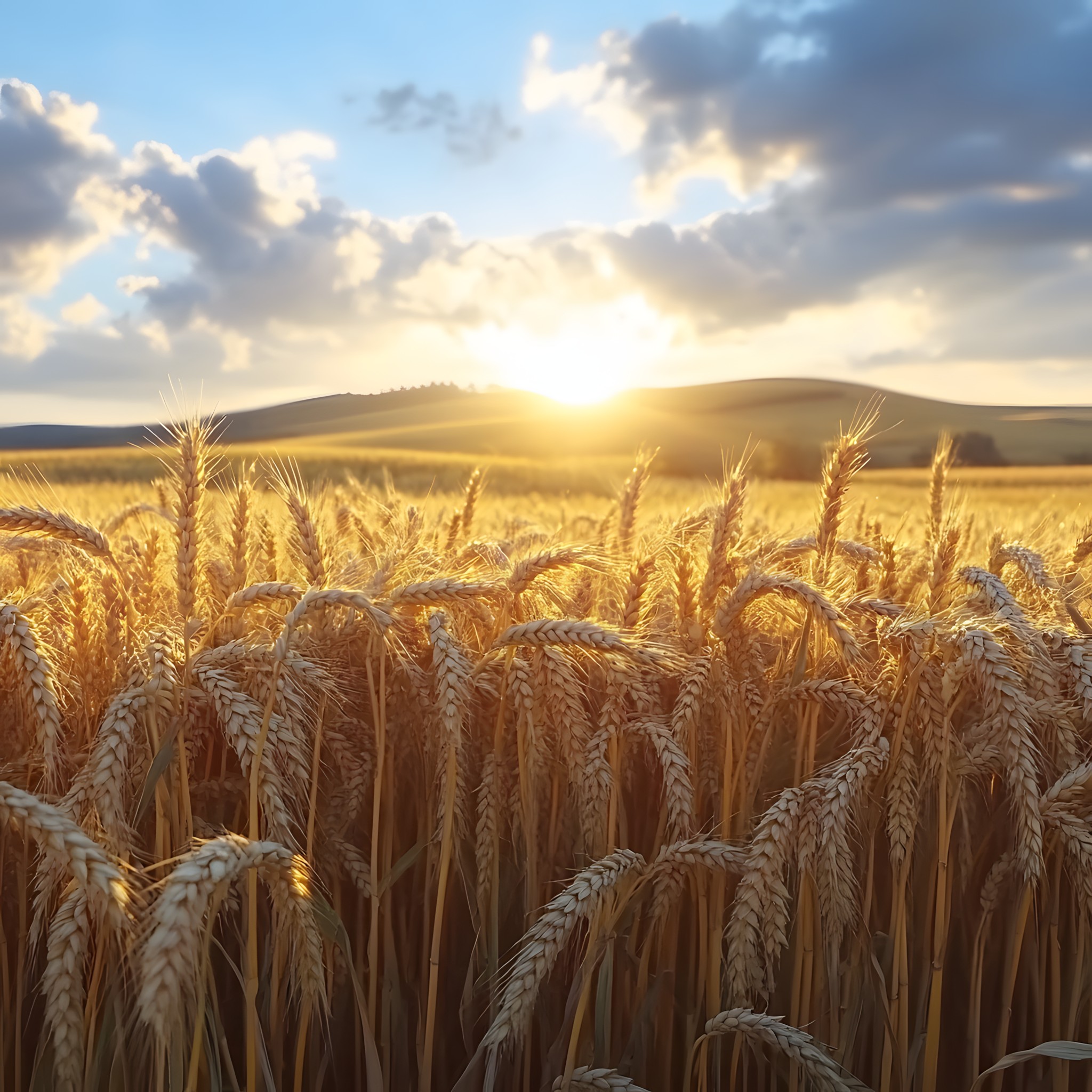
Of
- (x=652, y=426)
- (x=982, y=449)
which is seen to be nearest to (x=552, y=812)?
(x=652, y=426)

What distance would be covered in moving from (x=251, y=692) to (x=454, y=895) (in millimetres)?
830

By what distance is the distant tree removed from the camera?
50844 mm

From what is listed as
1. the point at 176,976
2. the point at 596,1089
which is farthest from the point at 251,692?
the point at 596,1089

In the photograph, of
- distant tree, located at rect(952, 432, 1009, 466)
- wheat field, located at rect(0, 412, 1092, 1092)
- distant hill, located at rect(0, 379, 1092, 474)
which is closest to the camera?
wheat field, located at rect(0, 412, 1092, 1092)

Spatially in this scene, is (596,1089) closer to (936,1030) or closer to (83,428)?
(936,1030)

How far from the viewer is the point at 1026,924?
7.69 feet

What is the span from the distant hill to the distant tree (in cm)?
72

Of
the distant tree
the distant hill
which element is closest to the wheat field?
the distant hill

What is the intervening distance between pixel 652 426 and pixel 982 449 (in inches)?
817

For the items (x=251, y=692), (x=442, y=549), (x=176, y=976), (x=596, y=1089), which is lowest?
(x=596, y=1089)

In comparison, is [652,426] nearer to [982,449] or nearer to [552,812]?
[982,449]

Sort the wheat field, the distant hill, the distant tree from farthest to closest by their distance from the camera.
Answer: the distant tree, the distant hill, the wheat field

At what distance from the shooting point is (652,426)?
2108 inches

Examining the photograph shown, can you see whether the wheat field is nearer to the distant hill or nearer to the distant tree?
the distant hill
